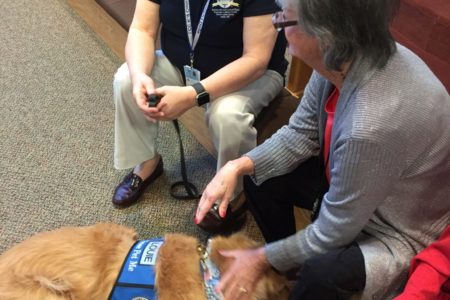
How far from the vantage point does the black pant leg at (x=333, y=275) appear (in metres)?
0.89

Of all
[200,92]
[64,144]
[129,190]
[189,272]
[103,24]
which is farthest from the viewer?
[103,24]

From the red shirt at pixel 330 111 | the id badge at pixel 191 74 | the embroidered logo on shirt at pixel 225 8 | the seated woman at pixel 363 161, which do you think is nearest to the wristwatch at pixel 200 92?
the id badge at pixel 191 74

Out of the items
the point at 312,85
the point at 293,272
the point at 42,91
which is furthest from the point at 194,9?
the point at 42,91

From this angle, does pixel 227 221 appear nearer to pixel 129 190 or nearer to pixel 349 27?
pixel 129 190

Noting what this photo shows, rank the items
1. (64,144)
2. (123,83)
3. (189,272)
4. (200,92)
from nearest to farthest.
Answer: (189,272) < (200,92) < (123,83) < (64,144)

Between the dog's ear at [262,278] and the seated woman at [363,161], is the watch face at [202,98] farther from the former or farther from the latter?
the dog's ear at [262,278]

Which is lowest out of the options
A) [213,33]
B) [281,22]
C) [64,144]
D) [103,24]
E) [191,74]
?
[64,144]

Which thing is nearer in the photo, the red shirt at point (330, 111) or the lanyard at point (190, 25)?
the red shirt at point (330, 111)

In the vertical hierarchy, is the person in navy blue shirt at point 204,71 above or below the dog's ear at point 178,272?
above

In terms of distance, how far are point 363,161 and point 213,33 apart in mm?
721

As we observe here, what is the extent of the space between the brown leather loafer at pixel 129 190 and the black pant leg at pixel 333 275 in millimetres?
866

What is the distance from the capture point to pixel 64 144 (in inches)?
72.9

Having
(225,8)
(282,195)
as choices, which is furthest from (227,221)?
(225,8)

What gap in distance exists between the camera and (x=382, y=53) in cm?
81
